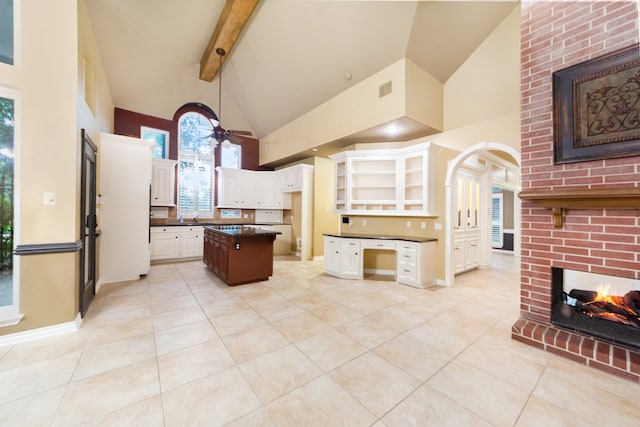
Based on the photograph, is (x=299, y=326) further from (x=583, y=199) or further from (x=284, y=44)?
(x=284, y=44)

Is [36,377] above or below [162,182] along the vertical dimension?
below

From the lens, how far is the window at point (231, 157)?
7.45 meters

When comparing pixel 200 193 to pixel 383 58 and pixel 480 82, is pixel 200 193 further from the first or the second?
pixel 480 82

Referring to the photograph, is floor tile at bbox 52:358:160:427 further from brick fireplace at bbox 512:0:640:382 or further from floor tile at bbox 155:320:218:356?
brick fireplace at bbox 512:0:640:382

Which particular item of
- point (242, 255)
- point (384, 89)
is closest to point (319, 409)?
point (242, 255)

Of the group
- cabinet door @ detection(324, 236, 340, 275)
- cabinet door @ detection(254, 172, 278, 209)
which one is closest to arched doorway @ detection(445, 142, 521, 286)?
cabinet door @ detection(324, 236, 340, 275)

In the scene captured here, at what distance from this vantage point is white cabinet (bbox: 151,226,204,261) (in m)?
5.71

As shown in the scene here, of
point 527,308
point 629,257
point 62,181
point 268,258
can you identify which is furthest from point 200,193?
point 629,257

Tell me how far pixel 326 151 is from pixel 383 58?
8.11ft

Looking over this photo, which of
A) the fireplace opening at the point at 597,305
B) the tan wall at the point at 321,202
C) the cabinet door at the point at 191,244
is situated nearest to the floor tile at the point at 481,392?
the fireplace opening at the point at 597,305

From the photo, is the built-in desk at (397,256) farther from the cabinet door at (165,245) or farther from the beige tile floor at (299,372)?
the cabinet door at (165,245)

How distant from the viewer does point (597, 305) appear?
224 centimetres

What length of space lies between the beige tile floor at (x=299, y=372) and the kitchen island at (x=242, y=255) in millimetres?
932

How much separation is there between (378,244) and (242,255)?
2.46m
